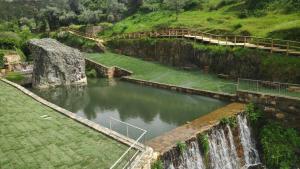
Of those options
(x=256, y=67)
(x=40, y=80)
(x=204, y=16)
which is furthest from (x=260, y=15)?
(x=40, y=80)

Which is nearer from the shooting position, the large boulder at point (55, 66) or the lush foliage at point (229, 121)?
the lush foliage at point (229, 121)

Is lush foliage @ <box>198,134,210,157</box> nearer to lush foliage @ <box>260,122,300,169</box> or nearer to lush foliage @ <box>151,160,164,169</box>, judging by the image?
lush foliage @ <box>151,160,164,169</box>

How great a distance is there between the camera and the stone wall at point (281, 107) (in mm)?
25969

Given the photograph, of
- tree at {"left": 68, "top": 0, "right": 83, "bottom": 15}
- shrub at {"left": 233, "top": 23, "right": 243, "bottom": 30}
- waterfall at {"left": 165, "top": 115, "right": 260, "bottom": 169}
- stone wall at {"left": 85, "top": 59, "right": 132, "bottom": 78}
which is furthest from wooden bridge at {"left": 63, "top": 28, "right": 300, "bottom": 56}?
tree at {"left": 68, "top": 0, "right": 83, "bottom": 15}

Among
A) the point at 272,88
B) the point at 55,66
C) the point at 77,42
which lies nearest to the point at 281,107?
the point at 272,88

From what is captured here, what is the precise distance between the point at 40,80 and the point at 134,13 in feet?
140

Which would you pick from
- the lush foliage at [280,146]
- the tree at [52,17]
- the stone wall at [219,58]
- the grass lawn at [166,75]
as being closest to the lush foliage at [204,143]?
the lush foliage at [280,146]

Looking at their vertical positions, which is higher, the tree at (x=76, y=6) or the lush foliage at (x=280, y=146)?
the tree at (x=76, y=6)

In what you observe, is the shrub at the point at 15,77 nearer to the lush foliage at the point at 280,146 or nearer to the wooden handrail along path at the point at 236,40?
the wooden handrail along path at the point at 236,40

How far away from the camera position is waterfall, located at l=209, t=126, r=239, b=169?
75.5ft

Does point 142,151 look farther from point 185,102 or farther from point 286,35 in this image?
point 286,35

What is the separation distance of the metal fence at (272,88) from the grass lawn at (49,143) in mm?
14711

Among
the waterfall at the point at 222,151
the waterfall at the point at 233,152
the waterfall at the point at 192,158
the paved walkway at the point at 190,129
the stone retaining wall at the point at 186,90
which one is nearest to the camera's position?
the paved walkway at the point at 190,129

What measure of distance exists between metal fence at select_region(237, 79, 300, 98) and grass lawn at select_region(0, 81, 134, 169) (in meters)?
14.7
